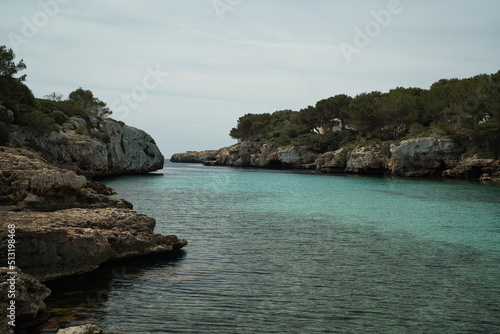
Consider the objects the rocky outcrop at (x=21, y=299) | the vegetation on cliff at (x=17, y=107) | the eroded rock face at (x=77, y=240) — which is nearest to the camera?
the rocky outcrop at (x=21, y=299)

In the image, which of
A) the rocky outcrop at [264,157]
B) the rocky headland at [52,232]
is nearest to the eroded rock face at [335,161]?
the rocky outcrop at [264,157]

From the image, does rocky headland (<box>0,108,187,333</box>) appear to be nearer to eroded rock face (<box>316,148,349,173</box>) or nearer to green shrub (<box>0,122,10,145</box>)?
green shrub (<box>0,122,10,145</box>)

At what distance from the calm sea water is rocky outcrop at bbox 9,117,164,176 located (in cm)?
2477

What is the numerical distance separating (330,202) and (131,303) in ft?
77.9

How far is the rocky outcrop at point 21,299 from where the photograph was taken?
7.55 metres

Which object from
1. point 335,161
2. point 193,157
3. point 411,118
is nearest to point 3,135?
point 335,161

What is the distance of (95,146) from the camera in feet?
158

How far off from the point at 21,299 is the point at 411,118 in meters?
73.0

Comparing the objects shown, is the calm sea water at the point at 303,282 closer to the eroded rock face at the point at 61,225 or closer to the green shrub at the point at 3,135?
the eroded rock face at the point at 61,225

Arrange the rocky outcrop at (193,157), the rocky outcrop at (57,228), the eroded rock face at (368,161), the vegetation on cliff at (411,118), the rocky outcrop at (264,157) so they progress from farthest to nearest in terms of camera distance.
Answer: the rocky outcrop at (193,157), the rocky outcrop at (264,157), the eroded rock face at (368,161), the vegetation on cliff at (411,118), the rocky outcrop at (57,228)

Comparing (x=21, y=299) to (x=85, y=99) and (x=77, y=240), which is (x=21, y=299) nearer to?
(x=77, y=240)

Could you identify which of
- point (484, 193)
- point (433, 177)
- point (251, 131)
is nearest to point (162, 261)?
point (484, 193)

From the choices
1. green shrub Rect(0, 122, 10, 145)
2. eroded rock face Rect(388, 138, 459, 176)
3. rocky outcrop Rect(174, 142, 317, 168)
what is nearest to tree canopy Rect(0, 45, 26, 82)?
green shrub Rect(0, 122, 10, 145)

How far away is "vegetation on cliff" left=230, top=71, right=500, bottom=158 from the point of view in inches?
2202
